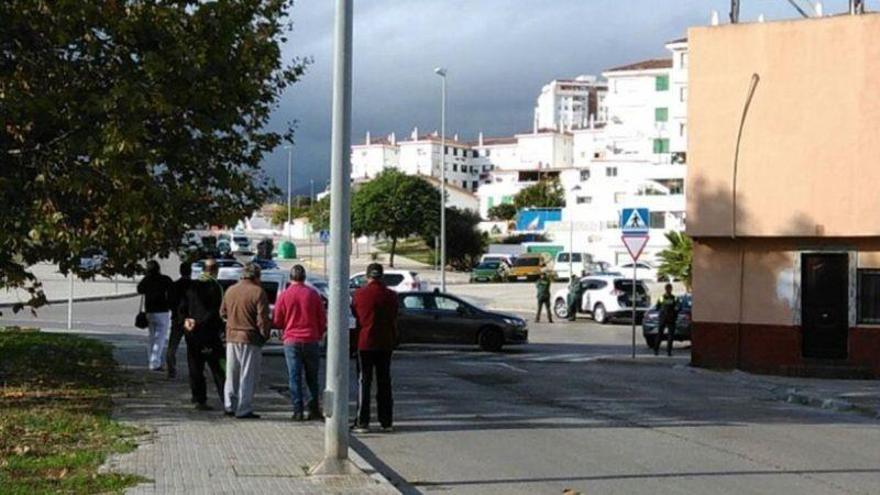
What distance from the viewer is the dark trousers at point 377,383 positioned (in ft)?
44.6

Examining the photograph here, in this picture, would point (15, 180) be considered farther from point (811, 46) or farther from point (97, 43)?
point (811, 46)

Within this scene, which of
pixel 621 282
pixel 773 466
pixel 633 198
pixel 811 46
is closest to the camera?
pixel 773 466

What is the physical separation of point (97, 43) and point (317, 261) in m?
72.8

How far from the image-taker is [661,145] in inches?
3979

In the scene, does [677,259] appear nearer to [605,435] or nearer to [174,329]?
[174,329]

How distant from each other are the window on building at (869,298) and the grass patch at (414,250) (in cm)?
7140

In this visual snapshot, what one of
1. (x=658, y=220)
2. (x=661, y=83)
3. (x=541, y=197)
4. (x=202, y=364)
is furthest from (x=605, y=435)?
(x=541, y=197)

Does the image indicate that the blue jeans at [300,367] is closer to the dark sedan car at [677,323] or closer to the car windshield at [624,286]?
the dark sedan car at [677,323]

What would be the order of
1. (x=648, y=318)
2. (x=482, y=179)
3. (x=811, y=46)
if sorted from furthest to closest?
(x=482, y=179)
(x=648, y=318)
(x=811, y=46)

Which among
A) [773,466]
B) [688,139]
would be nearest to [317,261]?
[688,139]

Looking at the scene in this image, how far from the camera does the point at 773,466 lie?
1205cm

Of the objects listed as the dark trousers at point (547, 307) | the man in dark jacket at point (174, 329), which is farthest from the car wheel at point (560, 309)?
the man in dark jacket at point (174, 329)

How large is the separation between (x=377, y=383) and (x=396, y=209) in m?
79.5

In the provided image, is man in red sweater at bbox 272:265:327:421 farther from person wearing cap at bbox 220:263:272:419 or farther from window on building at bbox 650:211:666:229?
window on building at bbox 650:211:666:229
